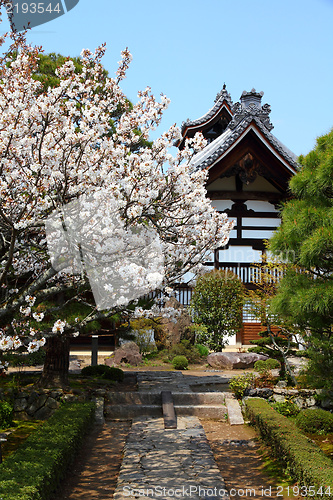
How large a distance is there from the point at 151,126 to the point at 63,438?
470cm

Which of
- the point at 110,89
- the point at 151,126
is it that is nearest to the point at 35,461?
the point at 151,126

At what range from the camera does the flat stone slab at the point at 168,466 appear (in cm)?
579

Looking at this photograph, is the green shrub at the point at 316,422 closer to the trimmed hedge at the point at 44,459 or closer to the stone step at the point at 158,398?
the stone step at the point at 158,398

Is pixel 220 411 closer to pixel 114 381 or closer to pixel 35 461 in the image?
pixel 114 381

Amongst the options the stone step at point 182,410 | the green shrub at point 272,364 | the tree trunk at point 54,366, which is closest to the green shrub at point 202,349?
the green shrub at point 272,364

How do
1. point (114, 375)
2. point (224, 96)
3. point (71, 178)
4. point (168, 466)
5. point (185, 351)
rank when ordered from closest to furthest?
point (71, 178), point (168, 466), point (114, 375), point (185, 351), point (224, 96)

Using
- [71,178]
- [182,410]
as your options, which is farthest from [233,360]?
[71,178]

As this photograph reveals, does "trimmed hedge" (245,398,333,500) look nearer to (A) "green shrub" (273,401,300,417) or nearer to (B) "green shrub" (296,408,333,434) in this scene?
(A) "green shrub" (273,401,300,417)

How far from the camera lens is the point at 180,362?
13969 millimetres

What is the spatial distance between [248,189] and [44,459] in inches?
558

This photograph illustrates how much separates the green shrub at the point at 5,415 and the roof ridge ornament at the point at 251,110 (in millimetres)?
12451

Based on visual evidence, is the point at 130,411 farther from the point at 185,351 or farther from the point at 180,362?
the point at 185,351

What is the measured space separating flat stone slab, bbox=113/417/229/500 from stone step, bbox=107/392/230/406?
3.89 ft

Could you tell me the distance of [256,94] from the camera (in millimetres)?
18812
